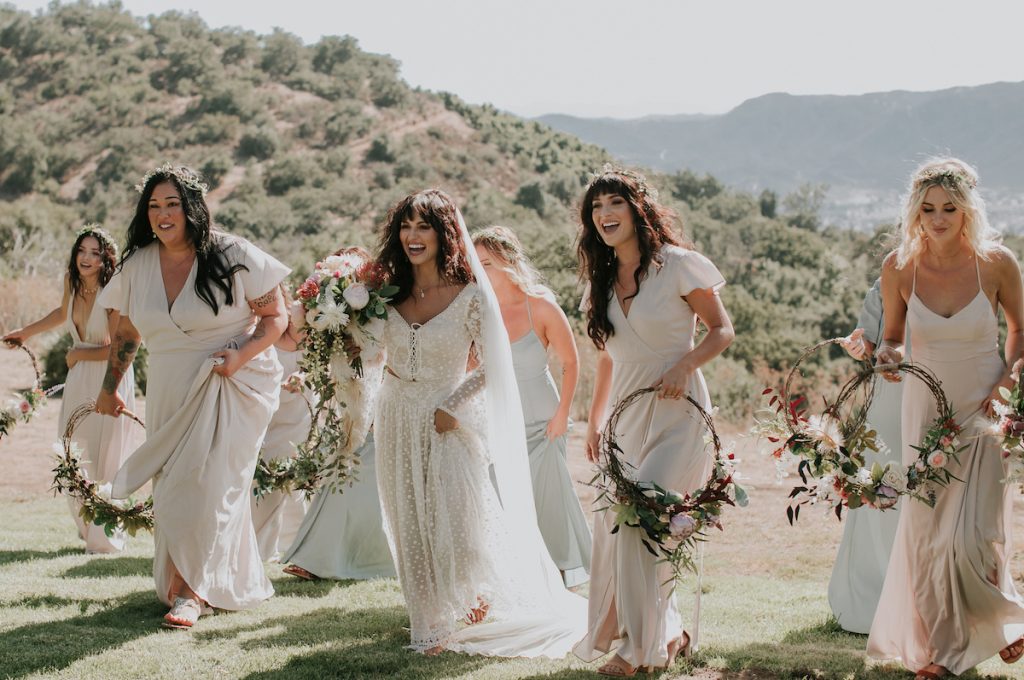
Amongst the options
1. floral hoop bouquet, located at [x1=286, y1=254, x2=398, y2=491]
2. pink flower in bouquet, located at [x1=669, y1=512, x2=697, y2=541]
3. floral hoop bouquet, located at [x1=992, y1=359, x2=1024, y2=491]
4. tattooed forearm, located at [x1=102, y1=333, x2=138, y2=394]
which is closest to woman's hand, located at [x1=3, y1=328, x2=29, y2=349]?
tattooed forearm, located at [x1=102, y1=333, x2=138, y2=394]

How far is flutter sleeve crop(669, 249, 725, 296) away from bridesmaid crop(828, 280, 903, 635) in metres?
1.80

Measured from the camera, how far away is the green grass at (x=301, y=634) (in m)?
5.83

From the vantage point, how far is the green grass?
5828 millimetres

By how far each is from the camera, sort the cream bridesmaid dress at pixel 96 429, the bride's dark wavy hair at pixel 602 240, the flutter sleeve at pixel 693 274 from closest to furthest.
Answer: the flutter sleeve at pixel 693 274 → the bride's dark wavy hair at pixel 602 240 → the cream bridesmaid dress at pixel 96 429

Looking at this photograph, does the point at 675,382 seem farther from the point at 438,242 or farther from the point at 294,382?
the point at 294,382

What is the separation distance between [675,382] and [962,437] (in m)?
1.52

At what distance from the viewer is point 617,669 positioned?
5.66m

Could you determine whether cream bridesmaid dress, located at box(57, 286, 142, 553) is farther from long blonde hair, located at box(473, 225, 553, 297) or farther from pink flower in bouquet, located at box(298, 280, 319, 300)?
long blonde hair, located at box(473, 225, 553, 297)

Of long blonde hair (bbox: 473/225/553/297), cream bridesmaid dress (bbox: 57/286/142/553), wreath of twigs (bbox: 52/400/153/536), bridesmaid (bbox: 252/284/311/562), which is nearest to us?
wreath of twigs (bbox: 52/400/153/536)

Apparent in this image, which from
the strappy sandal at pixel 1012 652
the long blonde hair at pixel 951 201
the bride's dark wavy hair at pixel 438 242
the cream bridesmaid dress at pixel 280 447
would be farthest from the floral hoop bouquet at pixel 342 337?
the strappy sandal at pixel 1012 652

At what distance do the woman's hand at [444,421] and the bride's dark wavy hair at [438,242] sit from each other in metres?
0.74

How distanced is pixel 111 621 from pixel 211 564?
0.68m

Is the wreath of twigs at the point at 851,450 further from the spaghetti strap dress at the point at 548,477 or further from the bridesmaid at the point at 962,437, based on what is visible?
the spaghetti strap dress at the point at 548,477

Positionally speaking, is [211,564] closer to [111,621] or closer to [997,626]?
[111,621]
